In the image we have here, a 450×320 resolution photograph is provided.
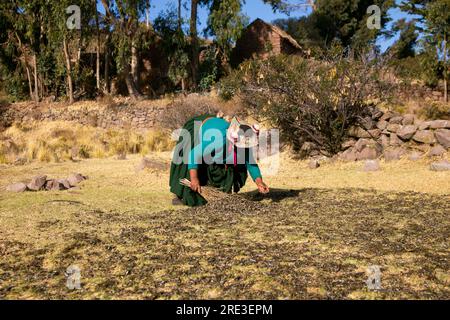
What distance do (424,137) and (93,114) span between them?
15207 millimetres

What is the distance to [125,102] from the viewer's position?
21.9 meters

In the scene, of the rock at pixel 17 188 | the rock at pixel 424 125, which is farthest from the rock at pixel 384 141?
the rock at pixel 17 188

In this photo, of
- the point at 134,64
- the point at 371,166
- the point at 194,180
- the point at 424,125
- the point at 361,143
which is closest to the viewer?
the point at 194,180

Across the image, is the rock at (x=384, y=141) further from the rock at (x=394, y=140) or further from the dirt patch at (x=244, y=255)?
the dirt patch at (x=244, y=255)

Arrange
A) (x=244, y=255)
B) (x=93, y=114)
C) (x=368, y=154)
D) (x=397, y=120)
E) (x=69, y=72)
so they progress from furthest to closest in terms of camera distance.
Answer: (x=69, y=72), (x=93, y=114), (x=397, y=120), (x=368, y=154), (x=244, y=255)

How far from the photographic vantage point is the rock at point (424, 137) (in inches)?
388

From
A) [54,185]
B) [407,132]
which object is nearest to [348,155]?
[407,132]

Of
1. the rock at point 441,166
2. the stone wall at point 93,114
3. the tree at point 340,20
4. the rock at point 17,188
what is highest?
the tree at point 340,20

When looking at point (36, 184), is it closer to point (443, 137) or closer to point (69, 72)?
point (443, 137)

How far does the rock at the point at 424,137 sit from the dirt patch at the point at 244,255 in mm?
4246

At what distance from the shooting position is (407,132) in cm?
1013

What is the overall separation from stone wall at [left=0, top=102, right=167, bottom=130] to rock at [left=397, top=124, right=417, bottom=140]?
35.0ft

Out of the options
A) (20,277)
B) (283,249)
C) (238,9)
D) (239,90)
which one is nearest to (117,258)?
(20,277)

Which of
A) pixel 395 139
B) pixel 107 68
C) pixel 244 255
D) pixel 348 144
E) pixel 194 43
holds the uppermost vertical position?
pixel 194 43
